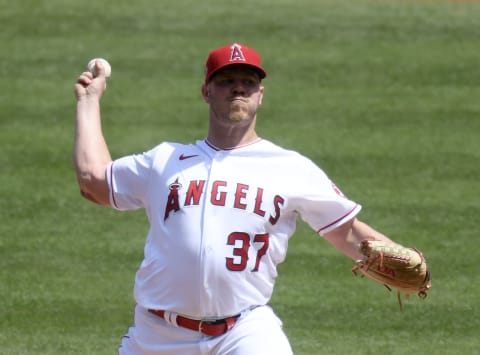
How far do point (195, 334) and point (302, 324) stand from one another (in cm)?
281

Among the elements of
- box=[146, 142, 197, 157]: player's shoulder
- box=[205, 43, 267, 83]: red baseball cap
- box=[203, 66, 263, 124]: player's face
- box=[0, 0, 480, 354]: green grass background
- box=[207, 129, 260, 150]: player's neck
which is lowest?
box=[0, 0, 480, 354]: green grass background

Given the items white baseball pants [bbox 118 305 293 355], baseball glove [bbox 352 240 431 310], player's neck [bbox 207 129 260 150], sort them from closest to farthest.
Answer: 1. white baseball pants [bbox 118 305 293 355]
2. baseball glove [bbox 352 240 431 310]
3. player's neck [bbox 207 129 260 150]

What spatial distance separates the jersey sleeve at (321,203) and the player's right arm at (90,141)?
0.81m

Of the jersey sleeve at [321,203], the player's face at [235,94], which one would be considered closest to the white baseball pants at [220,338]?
the jersey sleeve at [321,203]

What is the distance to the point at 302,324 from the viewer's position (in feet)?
23.4

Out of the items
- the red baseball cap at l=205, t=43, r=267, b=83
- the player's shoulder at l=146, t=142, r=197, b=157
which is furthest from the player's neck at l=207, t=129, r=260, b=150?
the red baseball cap at l=205, t=43, r=267, b=83

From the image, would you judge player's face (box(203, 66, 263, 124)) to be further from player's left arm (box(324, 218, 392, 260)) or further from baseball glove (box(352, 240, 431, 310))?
baseball glove (box(352, 240, 431, 310))

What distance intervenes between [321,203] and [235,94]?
567mm

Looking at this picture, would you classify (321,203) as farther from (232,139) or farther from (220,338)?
(220,338)

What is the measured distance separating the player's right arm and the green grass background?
2.44 m

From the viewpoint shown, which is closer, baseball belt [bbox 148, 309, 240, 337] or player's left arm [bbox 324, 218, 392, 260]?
baseball belt [bbox 148, 309, 240, 337]

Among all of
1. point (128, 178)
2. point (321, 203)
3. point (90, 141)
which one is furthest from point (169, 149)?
point (321, 203)

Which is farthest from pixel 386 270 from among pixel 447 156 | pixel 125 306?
pixel 447 156

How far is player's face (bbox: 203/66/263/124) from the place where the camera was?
4477 mm
